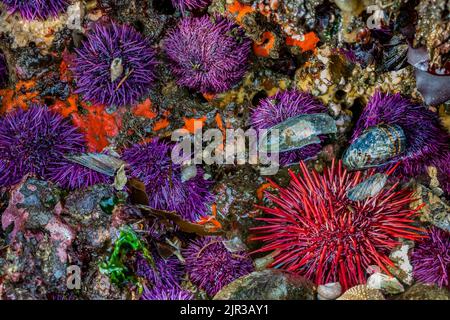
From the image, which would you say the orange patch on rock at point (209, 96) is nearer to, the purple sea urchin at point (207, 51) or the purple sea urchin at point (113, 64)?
the purple sea urchin at point (207, 51)

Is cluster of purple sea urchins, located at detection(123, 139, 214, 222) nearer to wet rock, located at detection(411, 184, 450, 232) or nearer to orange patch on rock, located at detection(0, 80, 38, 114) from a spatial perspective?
orange patch on rock, located at detection(0, 80, 38, 114)

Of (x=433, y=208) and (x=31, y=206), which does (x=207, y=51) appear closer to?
(x=31, y=206)

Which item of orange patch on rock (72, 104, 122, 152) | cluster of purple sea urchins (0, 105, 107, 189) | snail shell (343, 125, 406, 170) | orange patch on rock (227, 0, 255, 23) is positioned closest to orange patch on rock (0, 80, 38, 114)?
cluster of purple sea urchins (0, 105, 107, 189)

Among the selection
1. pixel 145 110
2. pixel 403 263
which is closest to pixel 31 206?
pixel 145 110

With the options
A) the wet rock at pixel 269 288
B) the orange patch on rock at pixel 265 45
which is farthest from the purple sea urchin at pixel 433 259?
the orange patch on rock at pixel 265 45
